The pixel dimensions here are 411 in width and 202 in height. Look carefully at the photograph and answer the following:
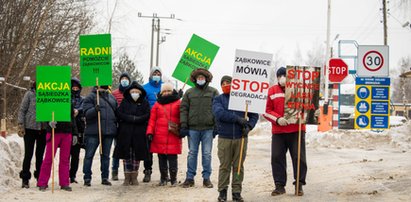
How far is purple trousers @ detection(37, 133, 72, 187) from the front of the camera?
40.3ft

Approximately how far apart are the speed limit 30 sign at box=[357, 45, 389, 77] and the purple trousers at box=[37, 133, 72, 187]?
31.8 feet

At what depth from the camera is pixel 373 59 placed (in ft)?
64.3

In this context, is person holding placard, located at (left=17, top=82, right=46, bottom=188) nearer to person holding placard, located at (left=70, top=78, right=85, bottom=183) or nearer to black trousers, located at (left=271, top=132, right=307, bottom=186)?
person holding placard, located at (left=70, top=78, right=85, bottom=183)

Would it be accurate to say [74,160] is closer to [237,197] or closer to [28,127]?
[28,127]

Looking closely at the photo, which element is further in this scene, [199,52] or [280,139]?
[199,52]

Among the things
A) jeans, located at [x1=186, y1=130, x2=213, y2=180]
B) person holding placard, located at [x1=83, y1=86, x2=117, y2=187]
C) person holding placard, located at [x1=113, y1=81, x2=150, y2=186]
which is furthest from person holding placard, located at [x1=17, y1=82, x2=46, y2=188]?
jeans, located at [x1=186, y1=130, x2=213, y2=180]

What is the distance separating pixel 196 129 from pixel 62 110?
234cm

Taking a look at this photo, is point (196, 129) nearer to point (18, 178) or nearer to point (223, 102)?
point (223, 102)

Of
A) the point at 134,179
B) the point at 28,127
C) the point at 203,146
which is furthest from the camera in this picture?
the point at 134,179

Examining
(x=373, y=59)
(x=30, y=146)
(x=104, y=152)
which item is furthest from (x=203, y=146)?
(x=373, y=59)

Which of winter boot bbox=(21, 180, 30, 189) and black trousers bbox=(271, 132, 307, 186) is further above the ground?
black trousers bbox=(271, 132, 307, 186)

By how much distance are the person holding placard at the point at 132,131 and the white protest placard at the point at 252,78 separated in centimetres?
270

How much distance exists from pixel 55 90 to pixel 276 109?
374 cm

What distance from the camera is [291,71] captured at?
11547mm
